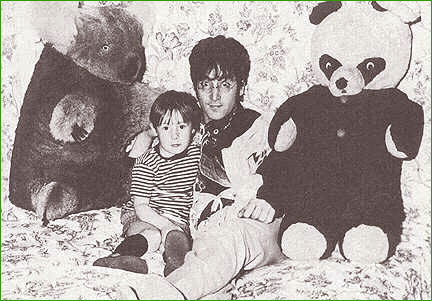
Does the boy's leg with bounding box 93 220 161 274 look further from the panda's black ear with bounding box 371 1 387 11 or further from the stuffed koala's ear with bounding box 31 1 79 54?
the panda's black ear with bounding box 371 1 387 11

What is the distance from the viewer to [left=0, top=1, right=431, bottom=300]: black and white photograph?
5.33 ft

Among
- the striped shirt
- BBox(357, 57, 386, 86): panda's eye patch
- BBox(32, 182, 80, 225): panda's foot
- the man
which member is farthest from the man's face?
BBox(32, 182, 80, 225): panda's foot

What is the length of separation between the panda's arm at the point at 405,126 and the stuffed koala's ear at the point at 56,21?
85cm

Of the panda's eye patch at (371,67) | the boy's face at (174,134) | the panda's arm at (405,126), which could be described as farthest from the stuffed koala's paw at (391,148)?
the boy's face at (174,134)

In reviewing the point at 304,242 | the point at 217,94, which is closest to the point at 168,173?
the point at 217,94

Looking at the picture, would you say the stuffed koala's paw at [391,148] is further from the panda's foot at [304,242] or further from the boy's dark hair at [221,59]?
the boy's dark hair at [221,59]

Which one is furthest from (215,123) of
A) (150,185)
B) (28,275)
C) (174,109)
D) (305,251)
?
(28,275)

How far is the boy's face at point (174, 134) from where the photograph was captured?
177cm

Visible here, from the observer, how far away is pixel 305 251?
1.65 m

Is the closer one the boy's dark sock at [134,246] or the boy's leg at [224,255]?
the boy's leg at [224,255]

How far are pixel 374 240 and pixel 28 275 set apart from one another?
825 mm

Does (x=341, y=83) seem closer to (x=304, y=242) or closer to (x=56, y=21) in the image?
(x=304, y=242)

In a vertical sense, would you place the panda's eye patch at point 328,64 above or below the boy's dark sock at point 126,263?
above

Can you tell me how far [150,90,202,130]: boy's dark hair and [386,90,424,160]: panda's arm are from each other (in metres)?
0.48
